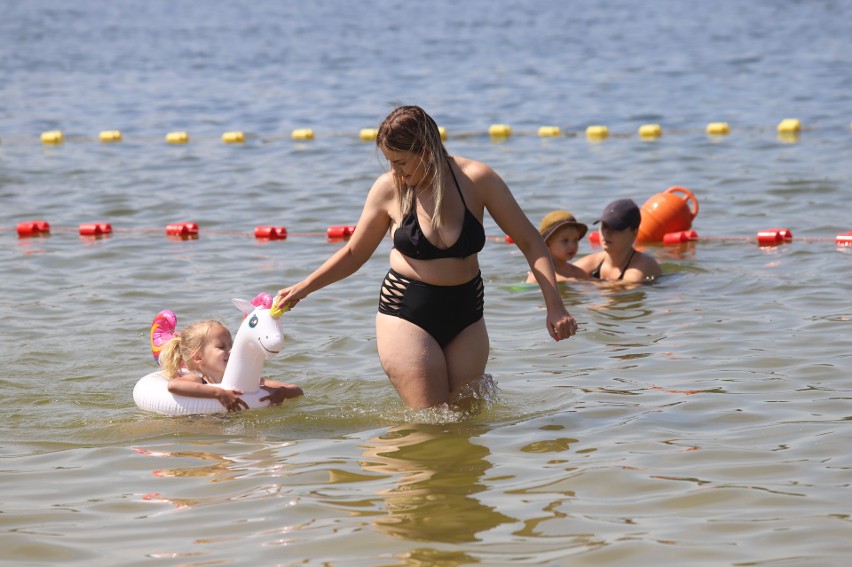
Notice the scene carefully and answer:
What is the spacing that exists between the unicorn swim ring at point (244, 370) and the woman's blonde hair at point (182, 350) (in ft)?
0.24

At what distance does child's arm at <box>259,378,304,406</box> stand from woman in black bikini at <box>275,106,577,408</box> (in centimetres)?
91

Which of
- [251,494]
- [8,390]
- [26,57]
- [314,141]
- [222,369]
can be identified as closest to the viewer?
[251,494]

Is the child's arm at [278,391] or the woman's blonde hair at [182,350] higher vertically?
the woman's blonde hair at [182,350]

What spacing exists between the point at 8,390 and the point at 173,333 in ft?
4.17

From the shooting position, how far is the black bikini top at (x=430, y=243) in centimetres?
624

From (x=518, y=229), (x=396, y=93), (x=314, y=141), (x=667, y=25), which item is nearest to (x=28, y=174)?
(x=314, y=141)

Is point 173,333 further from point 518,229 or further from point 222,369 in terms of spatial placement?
point 518,229

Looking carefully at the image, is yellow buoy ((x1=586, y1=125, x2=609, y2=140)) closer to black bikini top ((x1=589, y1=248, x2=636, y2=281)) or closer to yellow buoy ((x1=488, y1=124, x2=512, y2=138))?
yellow buoy ((x1=488, y1=124, x2=512, y2=138))

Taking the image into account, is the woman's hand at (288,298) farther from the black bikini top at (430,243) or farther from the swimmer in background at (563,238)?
the swimmer in background at (563,238)

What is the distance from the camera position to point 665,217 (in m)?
11.9

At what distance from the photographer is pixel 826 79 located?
24.1m

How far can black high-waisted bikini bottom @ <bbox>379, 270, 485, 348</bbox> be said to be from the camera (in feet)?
20.7

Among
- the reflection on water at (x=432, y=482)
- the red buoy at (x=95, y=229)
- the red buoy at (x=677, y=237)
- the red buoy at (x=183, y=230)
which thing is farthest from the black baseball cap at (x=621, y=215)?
the red buoy at (x=95, y=229)

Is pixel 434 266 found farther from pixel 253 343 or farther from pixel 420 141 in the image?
pixel 253 343
